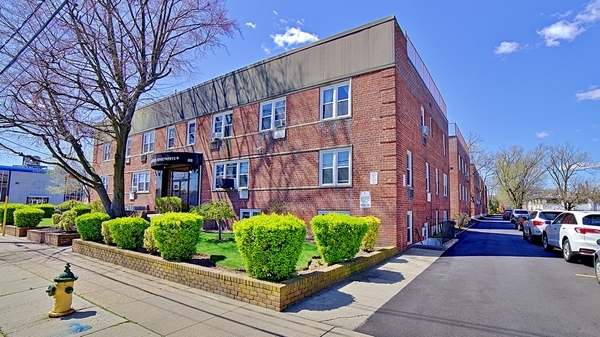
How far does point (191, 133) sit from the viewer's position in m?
20.9

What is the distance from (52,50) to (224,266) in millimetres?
11617

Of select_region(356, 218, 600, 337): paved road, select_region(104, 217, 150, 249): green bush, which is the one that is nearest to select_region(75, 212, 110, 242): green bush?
select_region(104, 217, 150, 249): green bush

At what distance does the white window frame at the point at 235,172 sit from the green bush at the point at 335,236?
922 centimetres

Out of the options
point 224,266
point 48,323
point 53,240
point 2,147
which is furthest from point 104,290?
point 2,147

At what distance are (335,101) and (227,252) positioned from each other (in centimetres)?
773

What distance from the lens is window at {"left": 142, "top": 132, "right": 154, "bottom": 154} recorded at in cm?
2414

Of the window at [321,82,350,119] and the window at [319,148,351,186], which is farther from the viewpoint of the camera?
the window at [321,82,350,119]

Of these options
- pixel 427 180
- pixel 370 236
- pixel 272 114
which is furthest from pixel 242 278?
pixel 427 180

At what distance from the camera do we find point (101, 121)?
671 inches

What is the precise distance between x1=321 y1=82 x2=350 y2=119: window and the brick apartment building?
0.15ft

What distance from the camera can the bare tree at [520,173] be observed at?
186 ft

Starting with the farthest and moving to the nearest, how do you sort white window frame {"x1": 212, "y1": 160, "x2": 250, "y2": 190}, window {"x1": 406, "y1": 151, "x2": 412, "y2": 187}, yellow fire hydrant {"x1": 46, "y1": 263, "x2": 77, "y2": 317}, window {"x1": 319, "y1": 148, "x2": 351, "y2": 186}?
white window frame {"x1": 212, "y1": 160, "x2": 250, "y2": 190} < window {"x1": 406, "y1": 151, "x2": 412, "y2": 187} < window {"x1": 319, "y1": 148, "x2": 351, "y2": 186} < yellow fire hydrant {"x1": 46, "y1": 263, "x2": 77, "y2": 317}

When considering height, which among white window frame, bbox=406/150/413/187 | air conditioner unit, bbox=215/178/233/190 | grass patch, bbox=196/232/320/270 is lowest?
grass patch, bbox=196/232/320/270

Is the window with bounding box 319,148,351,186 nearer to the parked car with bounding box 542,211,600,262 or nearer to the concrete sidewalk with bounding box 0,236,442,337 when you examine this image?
the concrete sidewalk with bounding box 0,236,442,337
